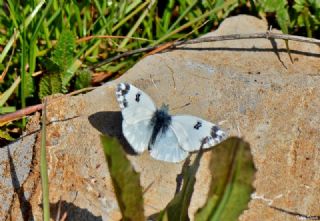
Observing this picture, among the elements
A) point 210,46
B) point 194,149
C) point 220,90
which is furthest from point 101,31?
point 194,149

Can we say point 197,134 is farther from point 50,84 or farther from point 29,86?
point 29,86

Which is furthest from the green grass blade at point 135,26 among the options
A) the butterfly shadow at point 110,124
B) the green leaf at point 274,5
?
the butterfly shadow at point 110,124

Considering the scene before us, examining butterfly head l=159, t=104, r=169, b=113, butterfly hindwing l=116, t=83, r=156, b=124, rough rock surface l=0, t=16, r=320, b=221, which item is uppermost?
butterfly hindwing l=116, t=83, r=156, b=124

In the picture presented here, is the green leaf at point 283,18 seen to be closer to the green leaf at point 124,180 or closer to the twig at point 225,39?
the twig at point 225,39

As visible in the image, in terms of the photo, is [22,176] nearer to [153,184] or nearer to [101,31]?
[153,184]

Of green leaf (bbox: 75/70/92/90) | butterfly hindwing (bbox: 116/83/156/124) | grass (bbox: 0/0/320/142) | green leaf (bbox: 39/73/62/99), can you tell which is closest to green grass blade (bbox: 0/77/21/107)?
grass (bbox: 0/0/320/142)

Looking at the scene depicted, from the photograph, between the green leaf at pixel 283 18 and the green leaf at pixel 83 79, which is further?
the green leaf at pixel 283 18

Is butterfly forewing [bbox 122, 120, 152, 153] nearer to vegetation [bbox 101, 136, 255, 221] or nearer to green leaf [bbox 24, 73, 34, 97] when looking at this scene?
vegetation [bbox 101, 136, 255, 221]
